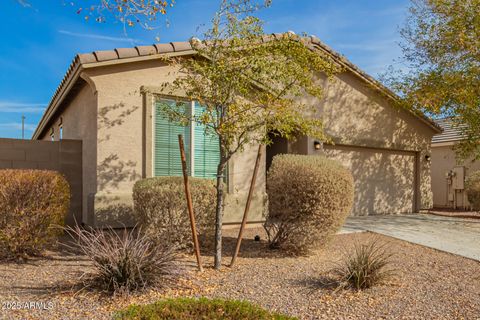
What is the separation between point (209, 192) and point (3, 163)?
5.38 meters

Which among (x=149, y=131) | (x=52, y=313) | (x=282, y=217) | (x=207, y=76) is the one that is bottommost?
(x=52, y=313)

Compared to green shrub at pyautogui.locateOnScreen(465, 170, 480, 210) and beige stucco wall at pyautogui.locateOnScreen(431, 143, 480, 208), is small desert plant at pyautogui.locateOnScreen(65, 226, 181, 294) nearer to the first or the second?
green shrub at pyautogui.locateOnScreen(465, 170, 480, 210)

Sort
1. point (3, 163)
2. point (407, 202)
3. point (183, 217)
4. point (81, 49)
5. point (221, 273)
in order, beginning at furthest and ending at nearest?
point (407, 202) → point (3, 163) → point (81, 49) → point (183, 217) → point (221, 273)

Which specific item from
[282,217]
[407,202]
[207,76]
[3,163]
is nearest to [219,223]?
[282,217]

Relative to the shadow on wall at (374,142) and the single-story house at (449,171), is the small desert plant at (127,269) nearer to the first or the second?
the shadow on wall at (374,142)

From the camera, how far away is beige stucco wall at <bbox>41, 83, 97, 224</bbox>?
860 cm

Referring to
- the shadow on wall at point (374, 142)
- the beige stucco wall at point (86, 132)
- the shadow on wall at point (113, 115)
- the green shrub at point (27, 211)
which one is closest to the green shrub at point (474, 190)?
the shadow on wall at point (374, 142)

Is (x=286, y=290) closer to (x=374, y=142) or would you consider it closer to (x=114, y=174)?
(x=114, y=174)

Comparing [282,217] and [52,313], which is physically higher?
[282,217]

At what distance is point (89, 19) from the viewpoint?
237 inches

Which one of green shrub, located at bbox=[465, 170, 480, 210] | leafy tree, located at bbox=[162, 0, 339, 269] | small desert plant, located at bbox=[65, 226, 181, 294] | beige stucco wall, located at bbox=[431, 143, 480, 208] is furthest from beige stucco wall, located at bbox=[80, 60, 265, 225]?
beige stucco wall, located at bbox=[431, 143, 480, 208]

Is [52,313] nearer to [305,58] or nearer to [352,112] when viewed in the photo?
[305,58]

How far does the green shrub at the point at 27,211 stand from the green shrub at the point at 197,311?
128 inches

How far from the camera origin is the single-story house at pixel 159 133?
330 inches
